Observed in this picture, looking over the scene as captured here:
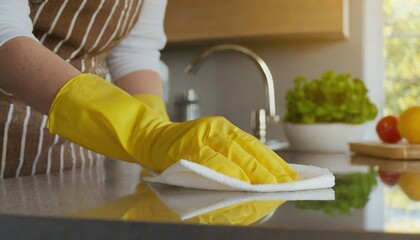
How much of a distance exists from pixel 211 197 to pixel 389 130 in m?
1.16

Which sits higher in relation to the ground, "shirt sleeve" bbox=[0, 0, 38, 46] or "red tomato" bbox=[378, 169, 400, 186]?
"shirt sleeve" bbox=[0, 0, 38, 46]

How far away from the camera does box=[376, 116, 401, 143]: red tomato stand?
1747 mm

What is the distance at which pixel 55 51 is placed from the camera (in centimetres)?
118

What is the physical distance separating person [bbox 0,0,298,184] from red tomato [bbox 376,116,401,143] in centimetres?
71

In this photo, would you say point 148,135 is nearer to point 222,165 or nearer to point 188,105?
point 222,165

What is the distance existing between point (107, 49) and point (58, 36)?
16 centimetres

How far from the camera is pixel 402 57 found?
10.7 feet

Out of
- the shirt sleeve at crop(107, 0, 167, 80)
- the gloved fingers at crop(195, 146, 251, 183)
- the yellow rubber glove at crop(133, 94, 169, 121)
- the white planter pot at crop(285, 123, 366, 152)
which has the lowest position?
the white planter pot at crop(285, 123, 366, 152)

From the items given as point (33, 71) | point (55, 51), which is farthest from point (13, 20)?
point (55, 51)

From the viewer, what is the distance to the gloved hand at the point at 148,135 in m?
0.74

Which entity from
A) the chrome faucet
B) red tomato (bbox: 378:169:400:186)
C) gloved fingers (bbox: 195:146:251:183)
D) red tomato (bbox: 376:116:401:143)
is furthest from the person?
the chrome faucet

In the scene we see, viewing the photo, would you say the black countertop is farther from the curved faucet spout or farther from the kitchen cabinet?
the kitchen cabinet

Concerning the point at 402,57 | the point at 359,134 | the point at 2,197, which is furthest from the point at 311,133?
the point at 402,57

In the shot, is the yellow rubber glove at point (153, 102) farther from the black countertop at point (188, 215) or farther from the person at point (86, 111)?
the black countertop at point (188, 215)
